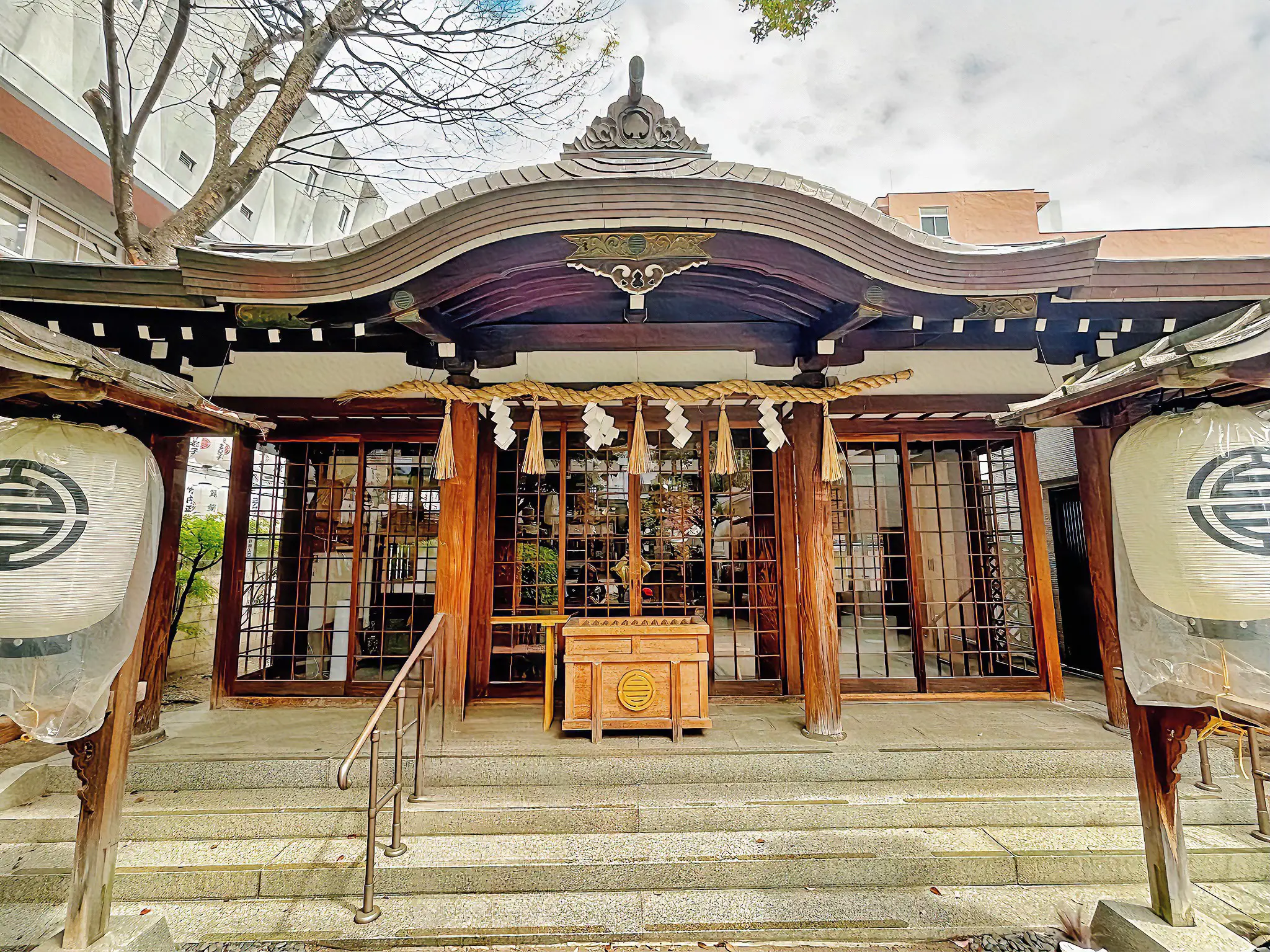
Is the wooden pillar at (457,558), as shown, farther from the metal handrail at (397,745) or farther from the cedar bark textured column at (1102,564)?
the cedar bark textured column at (1102,564)

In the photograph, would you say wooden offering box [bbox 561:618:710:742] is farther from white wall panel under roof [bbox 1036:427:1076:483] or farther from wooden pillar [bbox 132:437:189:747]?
white wall panel under roof [bbox 1036:427:1076:483]

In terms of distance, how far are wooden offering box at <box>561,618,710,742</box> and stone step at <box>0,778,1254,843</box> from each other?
60cm

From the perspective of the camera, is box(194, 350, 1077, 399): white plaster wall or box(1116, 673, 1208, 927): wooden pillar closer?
box(1116, 673, 1208, 927): wooden pillar

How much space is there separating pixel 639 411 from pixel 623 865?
3.06 meters

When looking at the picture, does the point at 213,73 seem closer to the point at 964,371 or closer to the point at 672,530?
the point at 672,530

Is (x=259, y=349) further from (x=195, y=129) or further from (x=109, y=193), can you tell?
(x=195, y=129)

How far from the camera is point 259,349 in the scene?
391 centimetres

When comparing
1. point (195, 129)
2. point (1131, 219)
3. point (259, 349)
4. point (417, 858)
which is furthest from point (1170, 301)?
point (1131, 219)

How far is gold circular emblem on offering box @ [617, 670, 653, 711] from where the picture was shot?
4.11 meters

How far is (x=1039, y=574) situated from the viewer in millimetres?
5355

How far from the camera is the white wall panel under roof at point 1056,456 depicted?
714cm

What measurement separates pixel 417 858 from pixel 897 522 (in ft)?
16.6

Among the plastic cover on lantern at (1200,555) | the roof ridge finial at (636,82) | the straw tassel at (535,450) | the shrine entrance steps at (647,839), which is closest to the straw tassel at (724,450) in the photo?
the straw tassel at (535,450)

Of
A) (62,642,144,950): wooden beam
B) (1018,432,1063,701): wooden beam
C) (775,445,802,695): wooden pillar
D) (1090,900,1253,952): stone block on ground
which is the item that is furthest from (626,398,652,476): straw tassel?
(1018,432,1063,701): wooden beam
